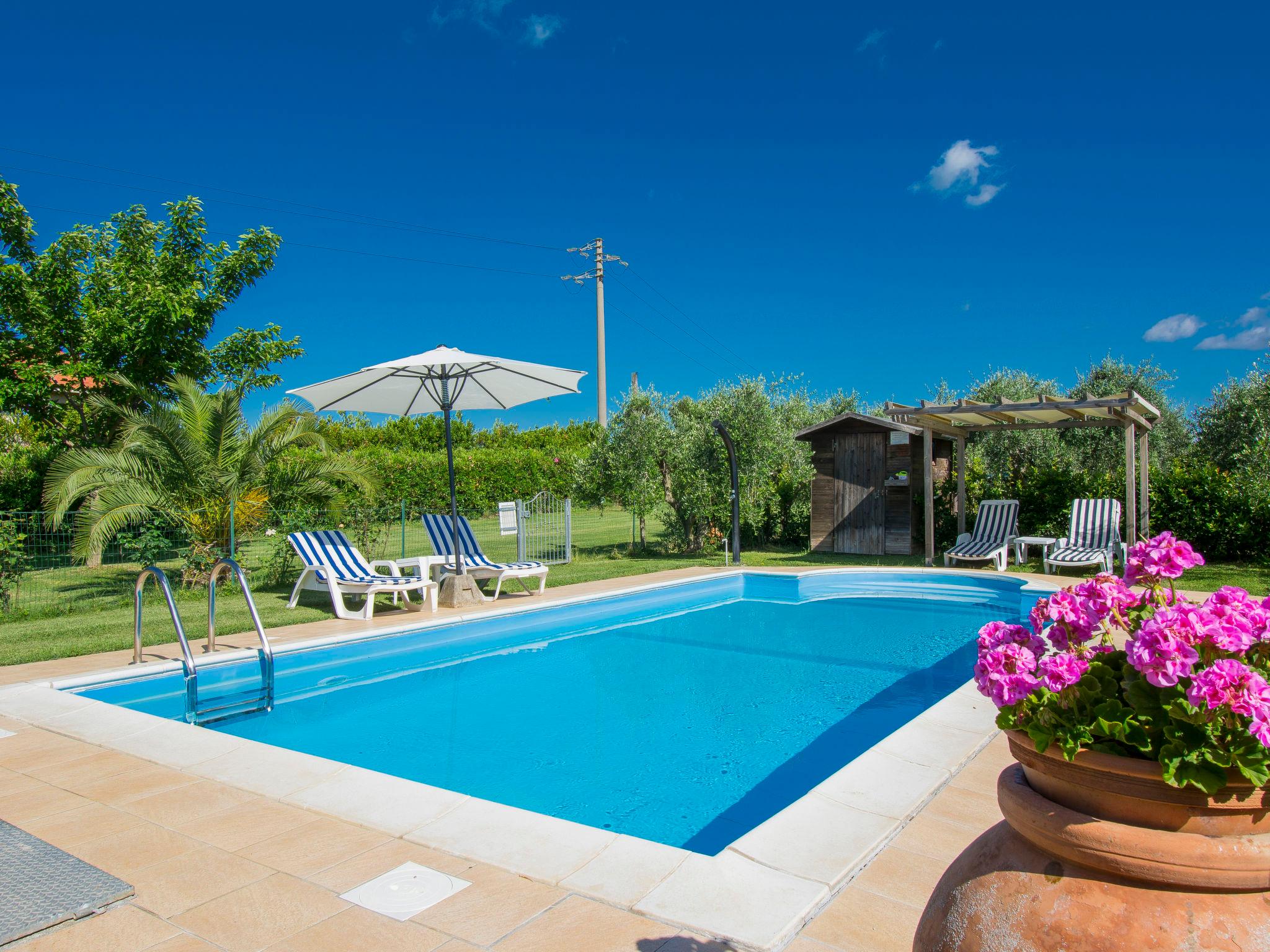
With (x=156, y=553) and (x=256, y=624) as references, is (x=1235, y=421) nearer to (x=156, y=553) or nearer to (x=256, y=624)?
(x=256, y=624)

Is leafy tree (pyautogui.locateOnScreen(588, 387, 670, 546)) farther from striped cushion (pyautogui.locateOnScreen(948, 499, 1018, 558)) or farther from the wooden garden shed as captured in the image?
striped cushion (pyautogui.locateOnScreen(948, 499, 1018, 558))

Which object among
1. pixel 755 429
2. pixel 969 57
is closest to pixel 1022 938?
pixel 755 429

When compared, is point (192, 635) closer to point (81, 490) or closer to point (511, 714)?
point (511, 714)

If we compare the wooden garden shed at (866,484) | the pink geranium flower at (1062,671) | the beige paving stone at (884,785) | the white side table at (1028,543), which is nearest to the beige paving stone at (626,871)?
the beige paving stone at (884,785)

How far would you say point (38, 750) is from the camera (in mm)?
4332

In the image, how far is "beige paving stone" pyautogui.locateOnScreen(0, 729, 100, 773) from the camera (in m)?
4.12

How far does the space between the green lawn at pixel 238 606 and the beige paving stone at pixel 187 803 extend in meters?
3.95

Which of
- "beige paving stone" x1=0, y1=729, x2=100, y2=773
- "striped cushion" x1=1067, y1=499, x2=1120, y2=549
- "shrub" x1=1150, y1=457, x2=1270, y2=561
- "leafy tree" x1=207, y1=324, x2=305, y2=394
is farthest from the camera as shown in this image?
"leafy tree" x1=207, y1=324, x2=305, y2=394

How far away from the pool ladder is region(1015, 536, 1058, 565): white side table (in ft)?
36.8

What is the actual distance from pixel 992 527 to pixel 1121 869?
13.5m

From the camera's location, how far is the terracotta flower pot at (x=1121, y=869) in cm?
125

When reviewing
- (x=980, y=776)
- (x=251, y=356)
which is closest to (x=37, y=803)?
(x=980, y=776)

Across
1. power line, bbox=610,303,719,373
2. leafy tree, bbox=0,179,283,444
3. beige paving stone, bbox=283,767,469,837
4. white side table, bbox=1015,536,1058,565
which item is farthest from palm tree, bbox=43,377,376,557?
power line, bbox=610,303,719,373

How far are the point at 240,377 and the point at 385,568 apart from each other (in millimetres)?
6185
